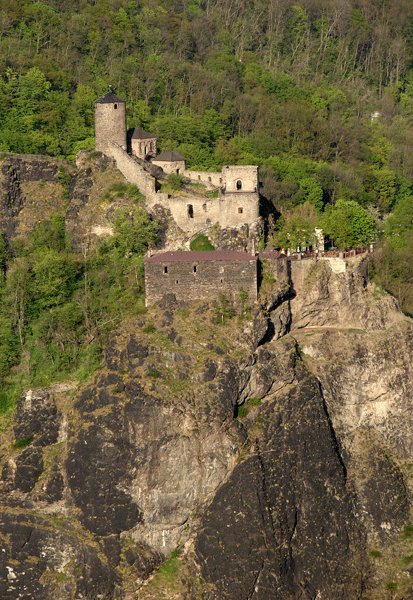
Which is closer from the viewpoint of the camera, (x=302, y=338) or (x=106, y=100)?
(x=302, y=338)

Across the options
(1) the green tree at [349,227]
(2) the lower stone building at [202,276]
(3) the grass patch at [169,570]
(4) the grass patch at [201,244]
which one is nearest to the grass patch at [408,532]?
(3) the grass patch at [169,570]

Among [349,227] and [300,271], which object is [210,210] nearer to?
[300,271]

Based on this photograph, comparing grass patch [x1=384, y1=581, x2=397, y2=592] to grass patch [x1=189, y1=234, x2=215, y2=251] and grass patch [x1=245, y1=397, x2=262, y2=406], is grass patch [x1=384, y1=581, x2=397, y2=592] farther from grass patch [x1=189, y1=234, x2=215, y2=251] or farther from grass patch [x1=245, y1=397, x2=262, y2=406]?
grass patch [x1=189, y1=234, x2=215, y2=251]

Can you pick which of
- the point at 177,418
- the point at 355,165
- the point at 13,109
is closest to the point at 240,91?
the point at 355,165

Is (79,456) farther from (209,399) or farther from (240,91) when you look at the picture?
(240,91)

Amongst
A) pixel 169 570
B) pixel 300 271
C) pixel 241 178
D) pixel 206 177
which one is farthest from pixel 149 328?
pixel 206 177

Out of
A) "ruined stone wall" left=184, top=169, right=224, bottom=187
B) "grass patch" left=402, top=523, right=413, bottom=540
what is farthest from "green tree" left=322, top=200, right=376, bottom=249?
"grass patch" left=402, top=523, right=413, bottom=540
